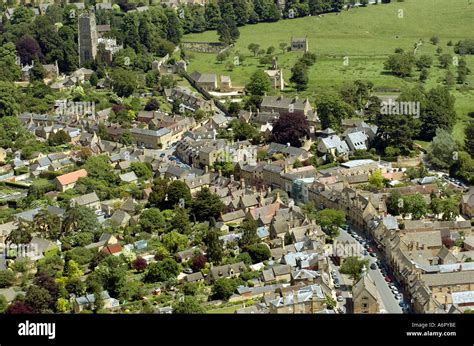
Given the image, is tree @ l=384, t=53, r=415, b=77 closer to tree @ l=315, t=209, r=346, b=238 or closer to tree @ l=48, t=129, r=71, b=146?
tree @ l=48, t=129, r=71, b=146

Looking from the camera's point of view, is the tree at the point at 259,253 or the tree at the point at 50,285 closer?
the tree at the point at 50,285

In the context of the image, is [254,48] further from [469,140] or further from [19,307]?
[19,307]

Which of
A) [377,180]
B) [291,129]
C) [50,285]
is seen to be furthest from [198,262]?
[291,129]

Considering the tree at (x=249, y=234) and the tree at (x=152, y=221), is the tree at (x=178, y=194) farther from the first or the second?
the tree at (x=249, y=234)

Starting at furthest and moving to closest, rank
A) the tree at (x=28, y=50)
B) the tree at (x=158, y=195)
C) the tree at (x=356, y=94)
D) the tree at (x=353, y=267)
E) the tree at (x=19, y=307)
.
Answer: the tree at (x=28, y=50) → the tree at (x=356, y=94) → the tree at (x=158, y=195) → the tree at (x=353, y=267) → the tree at (x=19, y=307)

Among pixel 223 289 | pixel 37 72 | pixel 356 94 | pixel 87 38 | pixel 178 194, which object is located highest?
pixel 87 38

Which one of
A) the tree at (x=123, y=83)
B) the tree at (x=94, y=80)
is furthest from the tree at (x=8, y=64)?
the tree at (x=123, y=83)
